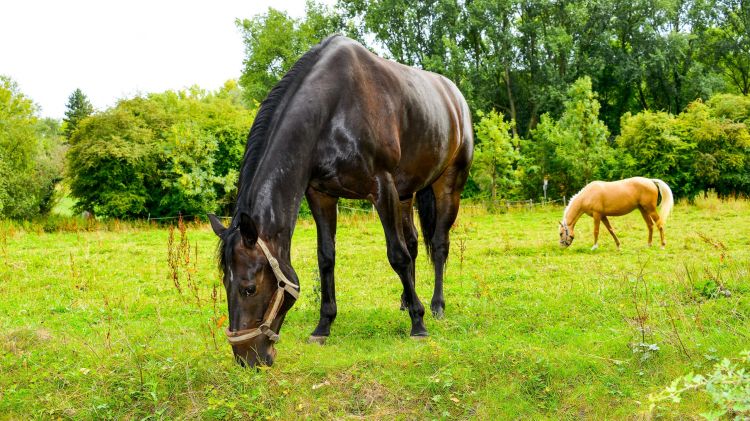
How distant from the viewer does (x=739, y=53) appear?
39.2 meters

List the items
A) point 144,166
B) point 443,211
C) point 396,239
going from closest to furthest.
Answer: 1. point 396,239
2. point 443,211
3. point 144,166

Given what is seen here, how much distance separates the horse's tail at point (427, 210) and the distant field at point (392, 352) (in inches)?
34.2

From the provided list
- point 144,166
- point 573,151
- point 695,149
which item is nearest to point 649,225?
point 695,149

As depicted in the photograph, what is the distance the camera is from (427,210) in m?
6.83

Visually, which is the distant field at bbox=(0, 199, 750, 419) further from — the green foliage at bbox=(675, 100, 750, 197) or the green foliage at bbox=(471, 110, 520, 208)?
the green foliage at bbox=(675, 100, 750, 197)

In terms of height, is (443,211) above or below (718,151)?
below

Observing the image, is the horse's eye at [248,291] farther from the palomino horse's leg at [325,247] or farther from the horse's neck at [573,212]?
the horse's neck at [573,212]

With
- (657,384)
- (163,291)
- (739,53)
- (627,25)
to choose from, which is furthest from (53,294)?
(739,53)

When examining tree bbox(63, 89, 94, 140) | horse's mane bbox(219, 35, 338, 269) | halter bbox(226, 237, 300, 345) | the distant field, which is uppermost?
tree bbox(63, 89, 94, 140)

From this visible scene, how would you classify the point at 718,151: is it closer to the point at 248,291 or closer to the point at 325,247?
the point at 325,247

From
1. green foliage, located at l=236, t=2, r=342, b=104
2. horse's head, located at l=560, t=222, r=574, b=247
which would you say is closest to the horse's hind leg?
horse's head, located at l=560, t=222, r=574, b=247

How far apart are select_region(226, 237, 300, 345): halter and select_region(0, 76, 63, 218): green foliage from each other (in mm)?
24957

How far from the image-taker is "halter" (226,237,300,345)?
395 centimetres

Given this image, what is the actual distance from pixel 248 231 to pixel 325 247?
58.0 inches
